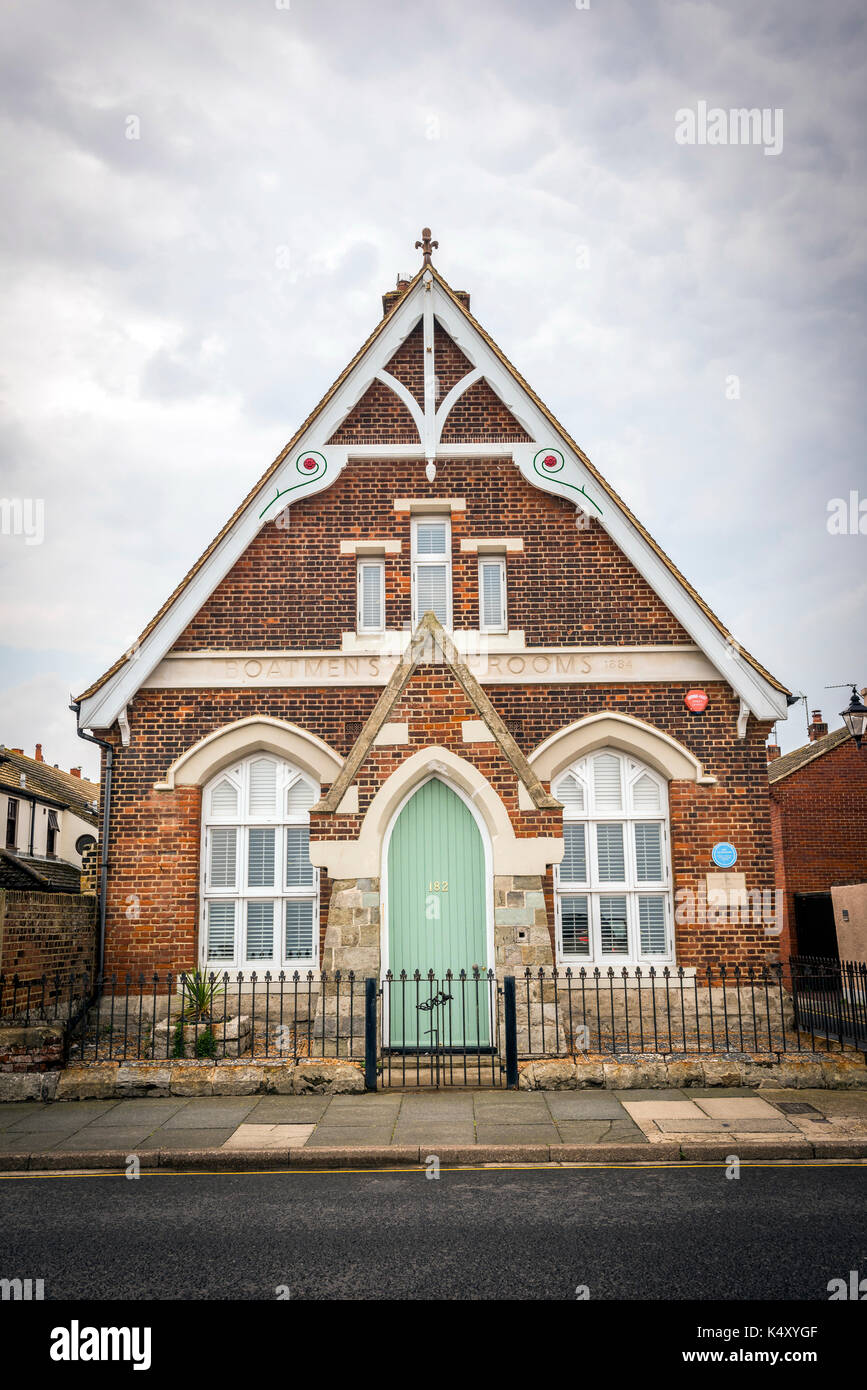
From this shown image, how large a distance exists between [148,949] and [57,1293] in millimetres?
7786

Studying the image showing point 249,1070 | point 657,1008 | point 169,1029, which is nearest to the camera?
point 249,1070

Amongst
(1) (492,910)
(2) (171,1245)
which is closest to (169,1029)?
(1) (492,910)

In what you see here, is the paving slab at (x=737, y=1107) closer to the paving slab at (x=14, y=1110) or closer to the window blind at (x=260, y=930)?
the window blind at (x=260, y=930)

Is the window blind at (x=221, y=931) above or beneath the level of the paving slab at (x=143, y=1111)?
above

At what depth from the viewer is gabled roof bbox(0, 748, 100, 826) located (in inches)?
1235

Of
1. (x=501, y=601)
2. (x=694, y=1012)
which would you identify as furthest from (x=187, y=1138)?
(x=501, y=601)

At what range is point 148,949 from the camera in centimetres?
1271

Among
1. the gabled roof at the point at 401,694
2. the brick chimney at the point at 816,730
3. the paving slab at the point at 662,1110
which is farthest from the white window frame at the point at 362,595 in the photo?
the brick chimney at the point at 816,730

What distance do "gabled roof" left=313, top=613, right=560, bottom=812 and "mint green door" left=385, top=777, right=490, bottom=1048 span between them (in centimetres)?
90

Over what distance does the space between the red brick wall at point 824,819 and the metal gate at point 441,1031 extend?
19.3 m

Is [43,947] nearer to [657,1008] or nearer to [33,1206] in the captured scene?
[33,1206]

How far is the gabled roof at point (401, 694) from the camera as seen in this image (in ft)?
36.7

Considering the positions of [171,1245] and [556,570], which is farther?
[556,570]

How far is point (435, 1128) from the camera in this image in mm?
8438
